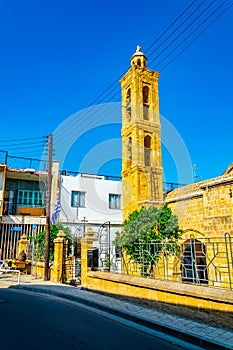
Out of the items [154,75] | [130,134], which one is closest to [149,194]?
[130,134]

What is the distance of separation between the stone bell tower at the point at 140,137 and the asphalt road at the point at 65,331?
12475mm

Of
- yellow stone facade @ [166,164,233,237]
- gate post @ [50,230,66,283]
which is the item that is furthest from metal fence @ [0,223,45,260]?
yellow stone facade @ [166,164,233,237]

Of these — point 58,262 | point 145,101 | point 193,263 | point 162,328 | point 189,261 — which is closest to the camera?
point 162,328

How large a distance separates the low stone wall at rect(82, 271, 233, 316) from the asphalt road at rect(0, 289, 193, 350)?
4.02 ft

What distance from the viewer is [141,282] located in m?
8.21

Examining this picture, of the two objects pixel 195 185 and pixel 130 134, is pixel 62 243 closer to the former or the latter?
pixel 195 185

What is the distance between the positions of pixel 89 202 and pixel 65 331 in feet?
74.8

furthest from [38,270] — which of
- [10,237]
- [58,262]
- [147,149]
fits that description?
[147,149]

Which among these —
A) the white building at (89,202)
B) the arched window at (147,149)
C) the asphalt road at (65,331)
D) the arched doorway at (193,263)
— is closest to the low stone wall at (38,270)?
the arched doorway at (193,263)

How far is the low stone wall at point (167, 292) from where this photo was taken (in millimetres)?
5930

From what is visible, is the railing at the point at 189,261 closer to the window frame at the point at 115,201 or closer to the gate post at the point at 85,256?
the gate post at the point at 85,256

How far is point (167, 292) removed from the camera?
7246 millimetres

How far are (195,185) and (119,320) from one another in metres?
9.85

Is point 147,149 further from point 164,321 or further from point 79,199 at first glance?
point 164,321
